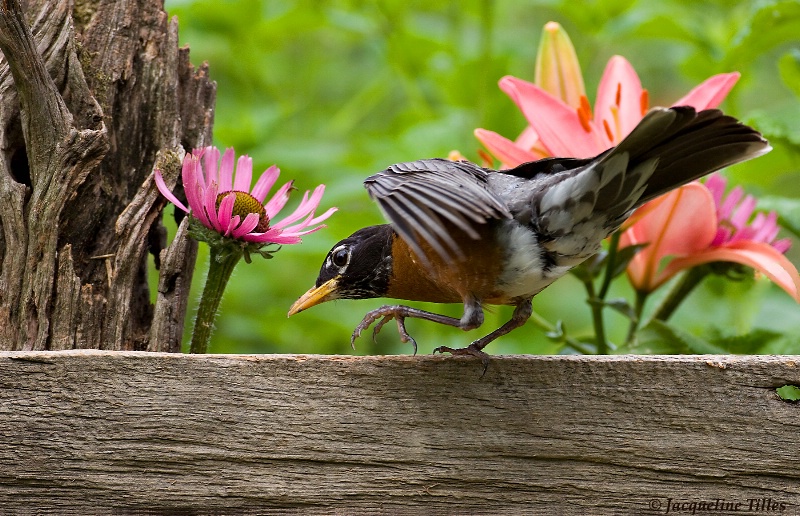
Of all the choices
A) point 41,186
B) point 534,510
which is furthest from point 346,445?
point 41,186

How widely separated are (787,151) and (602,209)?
100cm

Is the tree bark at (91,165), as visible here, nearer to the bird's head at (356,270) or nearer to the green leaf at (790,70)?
the bird's head at (356,270)

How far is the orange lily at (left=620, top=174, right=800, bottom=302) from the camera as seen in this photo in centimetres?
196

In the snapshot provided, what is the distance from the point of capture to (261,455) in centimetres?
151

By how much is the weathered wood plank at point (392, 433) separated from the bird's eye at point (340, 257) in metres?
0.48

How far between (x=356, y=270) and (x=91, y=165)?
0.63m

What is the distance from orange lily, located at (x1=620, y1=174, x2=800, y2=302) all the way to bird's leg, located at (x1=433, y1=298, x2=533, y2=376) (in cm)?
40

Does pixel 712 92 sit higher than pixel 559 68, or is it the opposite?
pixel 559 68

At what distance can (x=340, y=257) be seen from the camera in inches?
78.2

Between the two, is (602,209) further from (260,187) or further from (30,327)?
(30,327)

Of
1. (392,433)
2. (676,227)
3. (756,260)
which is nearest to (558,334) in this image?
(676,227)

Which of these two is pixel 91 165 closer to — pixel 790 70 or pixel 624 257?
pixel 624 257

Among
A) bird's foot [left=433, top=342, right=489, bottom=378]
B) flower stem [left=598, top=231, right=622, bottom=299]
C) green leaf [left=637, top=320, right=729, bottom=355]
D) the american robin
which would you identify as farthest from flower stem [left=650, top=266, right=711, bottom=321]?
bird's foot [left=433, top=342, right=489, bottom=378]

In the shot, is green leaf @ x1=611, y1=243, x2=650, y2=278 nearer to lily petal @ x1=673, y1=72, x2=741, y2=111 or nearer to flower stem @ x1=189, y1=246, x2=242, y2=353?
lily petal @ x1=673, y1=72, x2=741, y2=111
